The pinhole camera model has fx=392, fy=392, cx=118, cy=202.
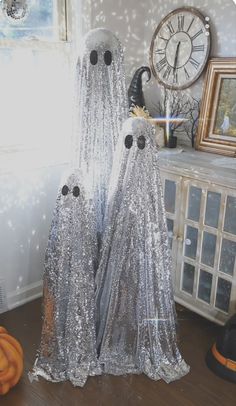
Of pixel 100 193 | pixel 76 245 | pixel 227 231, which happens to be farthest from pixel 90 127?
pixel 227 231

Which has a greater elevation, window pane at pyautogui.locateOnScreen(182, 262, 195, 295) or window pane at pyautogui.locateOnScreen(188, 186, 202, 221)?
window pane at pyautogui.locateOnScreen(188, 186, 202, 221)

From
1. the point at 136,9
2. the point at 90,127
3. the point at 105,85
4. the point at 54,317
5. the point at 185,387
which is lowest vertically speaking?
the point at 185,387

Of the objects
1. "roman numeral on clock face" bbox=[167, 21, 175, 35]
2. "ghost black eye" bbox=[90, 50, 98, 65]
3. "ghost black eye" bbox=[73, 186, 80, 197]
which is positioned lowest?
"ghost black eye" bbox=[73, 186, 80, 197]

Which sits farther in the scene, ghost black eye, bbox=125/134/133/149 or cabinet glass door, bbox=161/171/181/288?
cabinet glass door, bbox=161/171/181/288

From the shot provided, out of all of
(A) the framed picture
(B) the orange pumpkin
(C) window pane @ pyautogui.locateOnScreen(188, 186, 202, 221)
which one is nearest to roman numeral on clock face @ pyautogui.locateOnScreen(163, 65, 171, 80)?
(A) the framed picture

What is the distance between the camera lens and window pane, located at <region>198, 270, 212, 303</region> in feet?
6.59

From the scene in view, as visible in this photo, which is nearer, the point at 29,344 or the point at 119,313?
the point at 119,313

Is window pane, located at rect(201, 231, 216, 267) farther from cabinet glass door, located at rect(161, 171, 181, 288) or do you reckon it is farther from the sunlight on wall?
the sunlight on wall

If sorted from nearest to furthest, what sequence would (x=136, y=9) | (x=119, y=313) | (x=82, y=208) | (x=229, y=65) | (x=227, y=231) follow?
(x=82, y=208) < (x=119, y=313) < (x=227, y=231) < (x=229, y=65) < (x=136, y=9)

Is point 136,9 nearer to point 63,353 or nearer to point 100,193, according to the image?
point 100,193

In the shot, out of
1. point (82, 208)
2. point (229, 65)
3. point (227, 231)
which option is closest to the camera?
point (82, 208)

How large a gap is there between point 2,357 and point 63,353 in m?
0.25

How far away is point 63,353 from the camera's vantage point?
1.70 meters

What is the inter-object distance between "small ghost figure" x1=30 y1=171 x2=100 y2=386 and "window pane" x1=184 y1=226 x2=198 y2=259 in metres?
0.56
